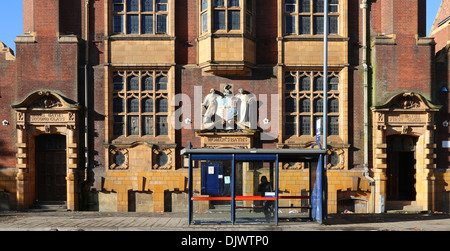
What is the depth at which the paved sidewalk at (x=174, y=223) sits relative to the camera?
Answer: 1457 centimetres

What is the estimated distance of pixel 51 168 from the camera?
69.6 feet

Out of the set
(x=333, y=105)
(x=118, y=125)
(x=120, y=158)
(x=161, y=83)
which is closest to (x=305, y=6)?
(x=333, y=105)

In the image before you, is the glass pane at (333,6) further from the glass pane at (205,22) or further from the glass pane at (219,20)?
the glass pane at (205,22)

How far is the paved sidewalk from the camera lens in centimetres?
1457

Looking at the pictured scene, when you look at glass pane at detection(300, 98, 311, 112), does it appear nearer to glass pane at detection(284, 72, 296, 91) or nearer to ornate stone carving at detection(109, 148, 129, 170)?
glass pane at detection(284, 72, 296, 91)

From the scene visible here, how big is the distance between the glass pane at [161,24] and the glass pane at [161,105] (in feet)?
9.67

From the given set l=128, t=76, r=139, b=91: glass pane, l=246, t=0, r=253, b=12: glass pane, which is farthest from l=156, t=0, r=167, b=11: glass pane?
l=246, t=0, r=253, b=12: glass pane

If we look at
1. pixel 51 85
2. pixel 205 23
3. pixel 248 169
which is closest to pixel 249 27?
pixel 205 23

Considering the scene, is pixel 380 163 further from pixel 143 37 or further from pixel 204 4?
pixel 143 37

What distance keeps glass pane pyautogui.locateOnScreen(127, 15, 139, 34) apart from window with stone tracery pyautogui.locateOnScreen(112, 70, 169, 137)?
1752 mm

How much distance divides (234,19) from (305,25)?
3.20 meters

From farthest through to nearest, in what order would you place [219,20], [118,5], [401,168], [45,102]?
[401,168], [118,5], [219,20], [45,102]

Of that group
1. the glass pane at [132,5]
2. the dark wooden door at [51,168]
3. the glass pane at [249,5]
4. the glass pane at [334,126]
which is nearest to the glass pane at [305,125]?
the glass pane at [334,126]
